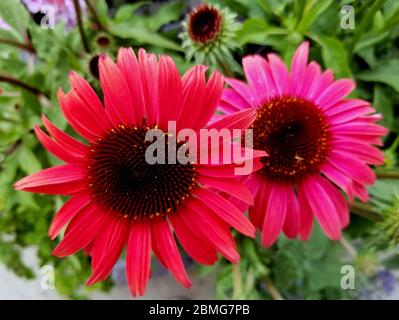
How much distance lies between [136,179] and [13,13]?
375 mm

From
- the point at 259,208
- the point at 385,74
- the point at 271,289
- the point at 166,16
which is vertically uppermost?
the point at 166,16

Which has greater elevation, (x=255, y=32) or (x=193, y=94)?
(x=255, y=32)

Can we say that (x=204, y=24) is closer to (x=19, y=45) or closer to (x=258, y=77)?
(x=258, y=77)

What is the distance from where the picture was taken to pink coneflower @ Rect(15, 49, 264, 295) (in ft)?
1.27

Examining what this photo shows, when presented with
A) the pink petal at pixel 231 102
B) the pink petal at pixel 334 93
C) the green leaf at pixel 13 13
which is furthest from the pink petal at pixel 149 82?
the green leaf at pixel 13 13

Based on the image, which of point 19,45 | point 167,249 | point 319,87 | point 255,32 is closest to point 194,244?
point 167,249

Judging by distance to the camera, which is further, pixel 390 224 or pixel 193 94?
pixel 390 224

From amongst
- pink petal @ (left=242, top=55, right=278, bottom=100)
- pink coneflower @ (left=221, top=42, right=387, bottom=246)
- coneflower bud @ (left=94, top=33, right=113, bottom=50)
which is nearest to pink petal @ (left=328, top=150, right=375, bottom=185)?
pink coneflower @ (left=221, top=42, right=387, bottom=246)

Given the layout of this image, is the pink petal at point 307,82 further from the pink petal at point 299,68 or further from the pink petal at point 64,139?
the pink petal at point 64,139

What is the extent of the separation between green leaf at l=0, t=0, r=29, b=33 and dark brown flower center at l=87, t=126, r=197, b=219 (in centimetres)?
32

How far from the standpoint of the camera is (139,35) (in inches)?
26.3

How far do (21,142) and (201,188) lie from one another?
367mm

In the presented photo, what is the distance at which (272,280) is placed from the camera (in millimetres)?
714
